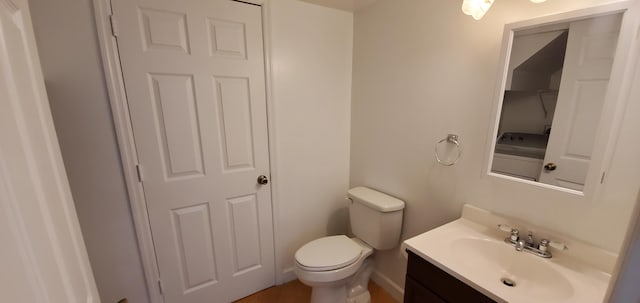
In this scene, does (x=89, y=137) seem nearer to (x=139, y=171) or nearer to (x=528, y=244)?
(x=139, y=171)

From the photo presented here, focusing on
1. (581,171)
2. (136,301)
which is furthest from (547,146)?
(136,301)

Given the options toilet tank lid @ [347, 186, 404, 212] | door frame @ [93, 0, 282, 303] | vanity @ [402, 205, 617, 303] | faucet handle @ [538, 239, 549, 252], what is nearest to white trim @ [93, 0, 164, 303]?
door frame @ [93, 0, 282, 303]

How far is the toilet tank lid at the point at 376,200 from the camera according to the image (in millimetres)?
1542

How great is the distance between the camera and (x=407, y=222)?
5.32 feet

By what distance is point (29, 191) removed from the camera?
386 millimetres

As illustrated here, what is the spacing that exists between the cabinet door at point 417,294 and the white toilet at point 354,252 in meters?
0.41

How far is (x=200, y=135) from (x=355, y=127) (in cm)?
109

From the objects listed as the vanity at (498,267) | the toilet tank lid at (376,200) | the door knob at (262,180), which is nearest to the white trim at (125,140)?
the door knob at (262,180)

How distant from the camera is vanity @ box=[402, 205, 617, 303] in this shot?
0.85 metres

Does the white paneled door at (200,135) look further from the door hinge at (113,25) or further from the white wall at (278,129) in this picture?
the white wall at (278,129)

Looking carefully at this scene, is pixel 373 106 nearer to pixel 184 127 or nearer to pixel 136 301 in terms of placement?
pixel 184 127

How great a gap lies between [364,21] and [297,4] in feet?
1.55

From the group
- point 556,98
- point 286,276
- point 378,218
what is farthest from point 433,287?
point 286,276

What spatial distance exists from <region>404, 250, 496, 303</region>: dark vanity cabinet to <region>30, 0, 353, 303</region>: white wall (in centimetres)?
96
